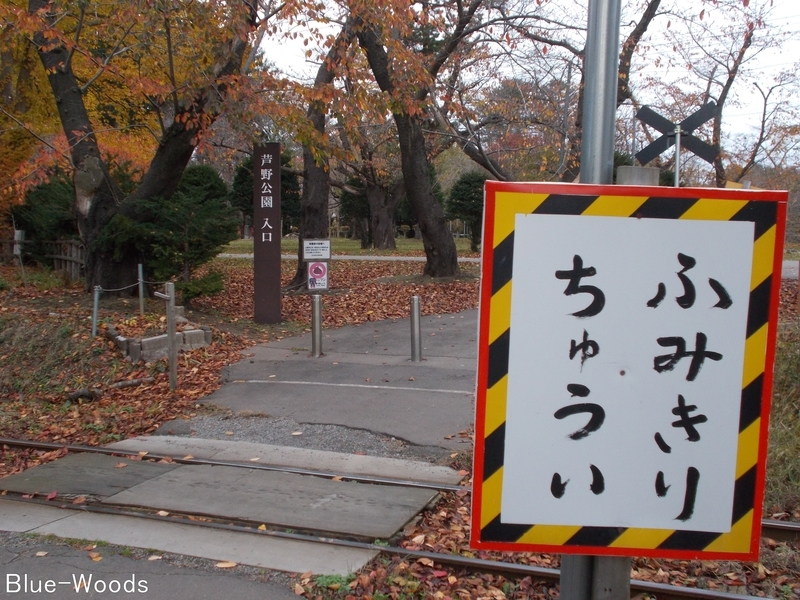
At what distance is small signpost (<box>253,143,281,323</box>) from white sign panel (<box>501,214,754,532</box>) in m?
12.8

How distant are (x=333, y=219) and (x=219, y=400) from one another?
62.5 meters

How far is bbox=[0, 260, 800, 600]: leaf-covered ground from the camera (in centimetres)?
454

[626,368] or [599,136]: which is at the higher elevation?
[599,136]

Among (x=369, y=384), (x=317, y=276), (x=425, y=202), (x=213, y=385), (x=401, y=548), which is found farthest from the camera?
(x=425, y=202)

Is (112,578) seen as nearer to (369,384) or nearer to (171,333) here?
(171,333)

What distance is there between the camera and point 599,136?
2025 millimetres

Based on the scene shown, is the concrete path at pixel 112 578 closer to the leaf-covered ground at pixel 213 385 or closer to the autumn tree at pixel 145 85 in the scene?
the leaf-covered ground at pixel 213 385

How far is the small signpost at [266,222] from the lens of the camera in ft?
47.2

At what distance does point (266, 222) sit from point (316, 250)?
1.29 m

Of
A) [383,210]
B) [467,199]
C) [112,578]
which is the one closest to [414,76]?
[112,578]

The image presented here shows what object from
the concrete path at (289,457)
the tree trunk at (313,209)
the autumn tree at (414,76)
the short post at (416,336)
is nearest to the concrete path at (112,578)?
the concrete path at (289,457)

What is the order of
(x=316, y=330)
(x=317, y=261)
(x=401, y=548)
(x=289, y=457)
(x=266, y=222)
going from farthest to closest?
1. (x=266, y=222)
2. (x=317, y=261)
3. (x=316, y=330)
4. (x=289, y=457)
5. (x=401, y=548)

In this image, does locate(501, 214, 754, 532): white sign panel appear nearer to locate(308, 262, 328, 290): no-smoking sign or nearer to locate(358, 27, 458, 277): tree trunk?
locate(308, 262, 328, 290): no-smoking sign

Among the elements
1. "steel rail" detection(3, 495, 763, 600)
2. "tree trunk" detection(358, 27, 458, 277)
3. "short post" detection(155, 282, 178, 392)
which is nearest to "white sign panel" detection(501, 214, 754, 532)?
"steel rail" detection(3, 495, 763, 600)
